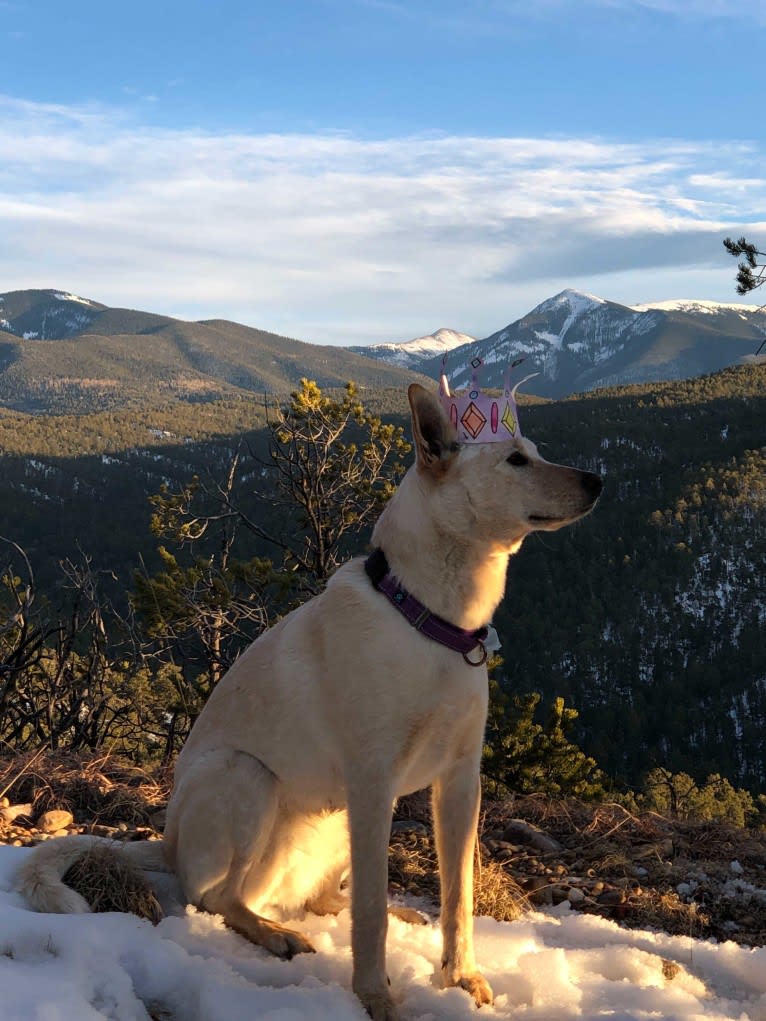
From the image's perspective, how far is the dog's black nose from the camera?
3.26m

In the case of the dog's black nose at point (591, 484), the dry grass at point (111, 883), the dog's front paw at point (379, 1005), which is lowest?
the dog's front paw at point (379, 1005)

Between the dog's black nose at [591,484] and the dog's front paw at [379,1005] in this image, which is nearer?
the dog's front paw at [379,1005]

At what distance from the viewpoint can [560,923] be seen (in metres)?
4.11

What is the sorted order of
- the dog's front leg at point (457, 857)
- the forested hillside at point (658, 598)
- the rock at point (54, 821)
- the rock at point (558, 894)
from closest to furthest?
the dog's front leg at point (457, 857) < the rock at point (558, 894) < the rock at point (54, 821) < the forested hillside at point (658, 598)

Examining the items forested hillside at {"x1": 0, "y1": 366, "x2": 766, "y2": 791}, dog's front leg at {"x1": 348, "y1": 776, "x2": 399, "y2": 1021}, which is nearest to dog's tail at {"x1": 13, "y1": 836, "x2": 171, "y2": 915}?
dog's front leg at {"x1": 348, "y1": 776, "x2": 399, "y2": 1021}

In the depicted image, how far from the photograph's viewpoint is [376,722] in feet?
10.5

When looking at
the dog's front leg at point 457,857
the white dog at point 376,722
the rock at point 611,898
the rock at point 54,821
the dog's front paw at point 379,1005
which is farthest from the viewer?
the rock at point 54,821

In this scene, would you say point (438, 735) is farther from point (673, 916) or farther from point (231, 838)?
point (673, 916)

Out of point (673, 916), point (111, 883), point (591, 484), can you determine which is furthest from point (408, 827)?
point (591, 484)

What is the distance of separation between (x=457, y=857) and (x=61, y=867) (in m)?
1.58

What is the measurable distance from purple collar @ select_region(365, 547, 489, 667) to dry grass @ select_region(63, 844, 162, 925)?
1.53 m

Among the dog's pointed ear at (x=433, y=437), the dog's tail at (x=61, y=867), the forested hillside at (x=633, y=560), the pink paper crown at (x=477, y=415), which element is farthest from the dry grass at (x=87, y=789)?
the forested hillside at (x=633, y=560)

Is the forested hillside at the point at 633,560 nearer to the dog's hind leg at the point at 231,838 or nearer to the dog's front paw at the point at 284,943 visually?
the dog's hind leg at the point at 231,838

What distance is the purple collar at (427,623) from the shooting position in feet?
10.8
